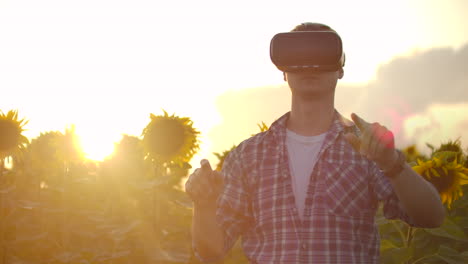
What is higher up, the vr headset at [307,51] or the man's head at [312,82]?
the vr headset at [307,51]

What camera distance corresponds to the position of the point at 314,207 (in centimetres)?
326

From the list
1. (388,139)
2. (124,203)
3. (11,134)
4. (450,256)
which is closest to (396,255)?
(450,256)

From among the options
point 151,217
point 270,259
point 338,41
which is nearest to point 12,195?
point 151,217

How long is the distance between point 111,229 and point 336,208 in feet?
13.1

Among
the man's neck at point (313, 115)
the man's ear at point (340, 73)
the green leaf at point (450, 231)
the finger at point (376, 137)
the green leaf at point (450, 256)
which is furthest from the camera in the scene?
the green leaf at point (450, 231)

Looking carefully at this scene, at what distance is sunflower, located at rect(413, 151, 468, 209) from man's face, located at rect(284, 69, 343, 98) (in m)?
2.43

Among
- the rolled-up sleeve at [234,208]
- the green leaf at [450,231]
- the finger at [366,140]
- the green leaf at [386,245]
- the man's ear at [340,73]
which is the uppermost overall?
the man's ear at [340,73]

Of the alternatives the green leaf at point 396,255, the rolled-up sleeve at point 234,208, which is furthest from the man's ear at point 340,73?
the green leaf at point 396,255

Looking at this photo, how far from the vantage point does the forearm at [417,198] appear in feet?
9.37

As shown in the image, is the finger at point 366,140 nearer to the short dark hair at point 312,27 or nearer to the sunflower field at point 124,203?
the short dark hair at point 312,27

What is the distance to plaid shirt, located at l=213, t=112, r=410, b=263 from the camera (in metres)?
3.22

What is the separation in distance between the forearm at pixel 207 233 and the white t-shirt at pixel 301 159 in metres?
0.45

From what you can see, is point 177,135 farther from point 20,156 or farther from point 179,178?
point 20,156

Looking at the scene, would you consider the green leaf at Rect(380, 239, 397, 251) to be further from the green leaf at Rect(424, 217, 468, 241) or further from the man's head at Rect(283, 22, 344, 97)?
the man's head at Rect(283, 22, 344, 97)
